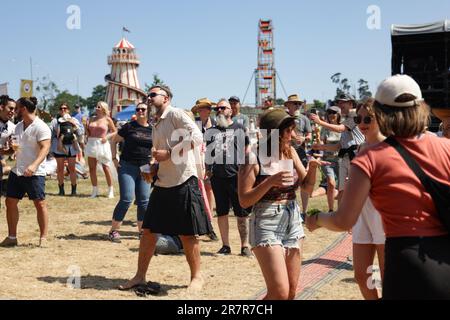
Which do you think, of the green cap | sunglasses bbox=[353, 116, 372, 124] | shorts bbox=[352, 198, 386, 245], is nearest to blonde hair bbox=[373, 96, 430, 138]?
the green cap

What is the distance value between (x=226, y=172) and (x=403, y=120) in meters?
5.24

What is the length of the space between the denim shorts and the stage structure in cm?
992

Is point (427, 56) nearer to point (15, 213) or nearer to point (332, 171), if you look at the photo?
point (332, 171)

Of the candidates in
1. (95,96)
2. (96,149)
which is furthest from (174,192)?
(95,96)

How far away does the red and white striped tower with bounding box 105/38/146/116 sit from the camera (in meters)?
65.5

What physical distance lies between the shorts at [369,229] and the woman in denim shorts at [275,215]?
1.68 feet

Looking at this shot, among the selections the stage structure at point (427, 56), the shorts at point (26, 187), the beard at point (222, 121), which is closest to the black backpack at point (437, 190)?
the beard at point (222, 121)

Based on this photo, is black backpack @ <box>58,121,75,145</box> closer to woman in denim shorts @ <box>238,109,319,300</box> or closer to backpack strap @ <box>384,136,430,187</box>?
woman in denim shorts @ <box>238,109,319,300</box>

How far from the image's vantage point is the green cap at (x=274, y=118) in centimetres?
444

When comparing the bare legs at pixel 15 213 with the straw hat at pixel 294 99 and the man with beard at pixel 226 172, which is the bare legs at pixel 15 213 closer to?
the man with beard at pixel 226 172

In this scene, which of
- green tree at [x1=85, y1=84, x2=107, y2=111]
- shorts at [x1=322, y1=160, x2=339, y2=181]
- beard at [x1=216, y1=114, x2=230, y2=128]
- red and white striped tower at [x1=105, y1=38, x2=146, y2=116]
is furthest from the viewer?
green tree at [x1=85, y1=84, x2=107, y2=111]

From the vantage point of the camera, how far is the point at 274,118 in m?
4.45

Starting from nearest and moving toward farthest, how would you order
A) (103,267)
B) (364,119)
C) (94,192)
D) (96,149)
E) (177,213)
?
(364,119) < (177,213) < (103,267) < (96,149) < (94,192)

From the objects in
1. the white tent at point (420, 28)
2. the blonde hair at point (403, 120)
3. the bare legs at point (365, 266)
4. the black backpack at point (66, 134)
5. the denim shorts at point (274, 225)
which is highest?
the white tent at point (420, 28)
